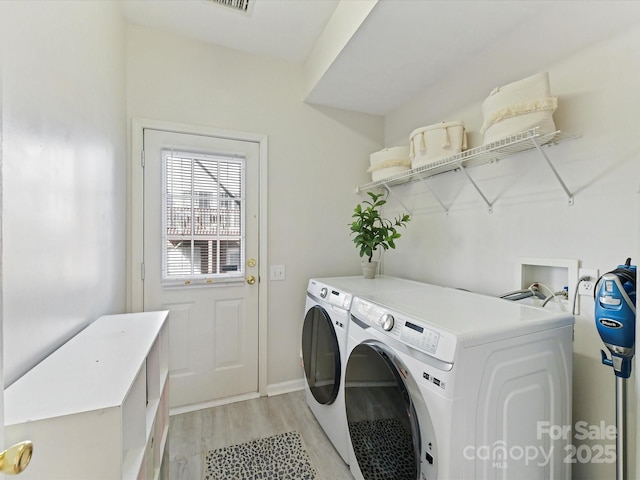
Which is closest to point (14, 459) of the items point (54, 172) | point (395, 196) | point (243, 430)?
point (54, 172)

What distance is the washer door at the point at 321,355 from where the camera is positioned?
170 centimetres

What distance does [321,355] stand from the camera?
1875 millimetres

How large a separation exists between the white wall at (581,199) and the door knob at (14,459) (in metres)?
1.81

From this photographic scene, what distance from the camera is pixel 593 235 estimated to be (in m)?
1.27

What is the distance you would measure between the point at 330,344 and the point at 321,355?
0.18m

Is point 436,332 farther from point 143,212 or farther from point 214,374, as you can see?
point 143,212

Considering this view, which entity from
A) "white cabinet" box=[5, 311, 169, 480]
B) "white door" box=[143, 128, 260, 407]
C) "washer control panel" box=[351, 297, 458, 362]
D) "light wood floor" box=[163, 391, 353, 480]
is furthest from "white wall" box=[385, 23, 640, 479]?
"white cabinet" box=[5, 311, 169, 480]

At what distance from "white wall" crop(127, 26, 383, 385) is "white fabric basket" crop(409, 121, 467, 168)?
2.86 feet

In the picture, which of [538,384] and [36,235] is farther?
[538,384]

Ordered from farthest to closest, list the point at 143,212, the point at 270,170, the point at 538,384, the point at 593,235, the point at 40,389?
the point at 270,170 → the point at 143,212 → the point at 593,235 → the point at 538,384 → the point at 40,389

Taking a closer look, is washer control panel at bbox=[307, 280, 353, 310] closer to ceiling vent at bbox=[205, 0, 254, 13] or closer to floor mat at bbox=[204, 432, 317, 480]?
floor mat at bbox=[204, 432, 317, 480]

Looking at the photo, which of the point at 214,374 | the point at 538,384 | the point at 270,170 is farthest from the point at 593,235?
the point at 214,374

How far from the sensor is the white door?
2.11 metres

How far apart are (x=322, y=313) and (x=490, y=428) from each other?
3.43 feet
